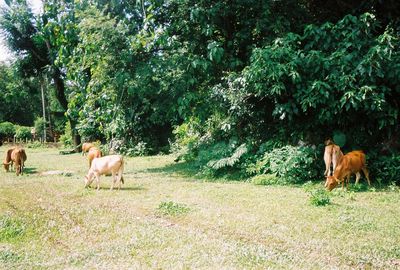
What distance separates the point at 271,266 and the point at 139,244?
1934 mm

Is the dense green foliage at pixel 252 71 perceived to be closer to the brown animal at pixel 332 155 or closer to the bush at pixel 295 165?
the bush at pixel 295 165

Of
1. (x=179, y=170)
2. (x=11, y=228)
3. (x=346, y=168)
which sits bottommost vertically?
(x=179, y=170)

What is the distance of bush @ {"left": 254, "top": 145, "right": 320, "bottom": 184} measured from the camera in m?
10.1

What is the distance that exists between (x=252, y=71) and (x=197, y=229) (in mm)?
5411

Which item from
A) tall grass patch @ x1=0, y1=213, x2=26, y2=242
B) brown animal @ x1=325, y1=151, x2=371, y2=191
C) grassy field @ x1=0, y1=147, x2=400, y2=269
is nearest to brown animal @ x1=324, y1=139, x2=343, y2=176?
brown animal @ x1=325, y1=151, x2=371, y2=191

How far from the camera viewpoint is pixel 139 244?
5293 mm

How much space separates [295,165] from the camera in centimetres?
1015

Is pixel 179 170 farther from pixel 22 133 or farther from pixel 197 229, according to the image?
pixel 22 133

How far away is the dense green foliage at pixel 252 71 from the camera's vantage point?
9.66m

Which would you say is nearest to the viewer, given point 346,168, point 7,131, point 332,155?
point 346,168

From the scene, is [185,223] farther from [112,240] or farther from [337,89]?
[337,89]

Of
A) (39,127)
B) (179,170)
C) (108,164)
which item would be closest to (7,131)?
(39,127)

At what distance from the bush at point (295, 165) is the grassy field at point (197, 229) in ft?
2.42

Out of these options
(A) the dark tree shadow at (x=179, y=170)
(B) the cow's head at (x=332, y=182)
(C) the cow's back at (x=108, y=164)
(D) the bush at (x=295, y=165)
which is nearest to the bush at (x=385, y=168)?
(D) the bush at (x=295, y=165)
